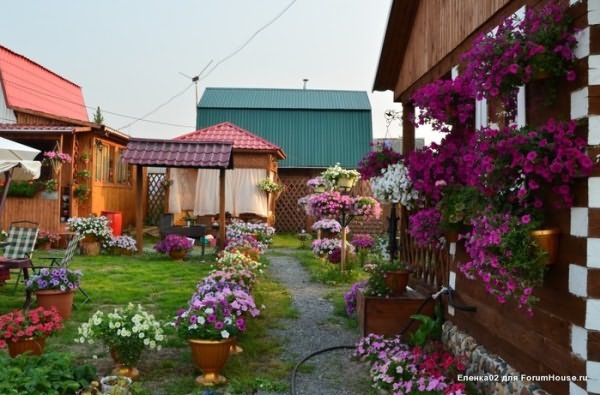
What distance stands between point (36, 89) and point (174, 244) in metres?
9.49

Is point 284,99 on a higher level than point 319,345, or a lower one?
higher

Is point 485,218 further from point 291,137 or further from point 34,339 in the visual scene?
point 291,137

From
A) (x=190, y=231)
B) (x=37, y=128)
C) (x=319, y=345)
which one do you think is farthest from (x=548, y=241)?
(x=37, y=128)

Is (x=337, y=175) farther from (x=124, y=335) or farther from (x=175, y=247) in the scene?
(x=124, y=335)

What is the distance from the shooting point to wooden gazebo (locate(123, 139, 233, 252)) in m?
11.8

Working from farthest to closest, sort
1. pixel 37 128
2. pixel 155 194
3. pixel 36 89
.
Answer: pixel 36 89
pixel 155 194
pixel 37 128

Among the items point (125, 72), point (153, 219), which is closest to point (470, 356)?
point (153, 219)

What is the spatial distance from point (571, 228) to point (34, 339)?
12.7ft

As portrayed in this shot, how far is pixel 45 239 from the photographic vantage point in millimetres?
12625

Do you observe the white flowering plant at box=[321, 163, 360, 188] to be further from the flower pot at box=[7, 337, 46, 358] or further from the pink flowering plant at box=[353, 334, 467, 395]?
the flower pot at box=[7, 337, 46, 358]

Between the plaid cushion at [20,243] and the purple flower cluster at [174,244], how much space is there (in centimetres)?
390

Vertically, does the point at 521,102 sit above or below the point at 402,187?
above

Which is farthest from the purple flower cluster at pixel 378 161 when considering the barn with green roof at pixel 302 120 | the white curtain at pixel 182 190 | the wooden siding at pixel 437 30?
the barn with green roof at pixel 302 120

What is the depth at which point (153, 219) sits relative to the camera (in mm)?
17734
